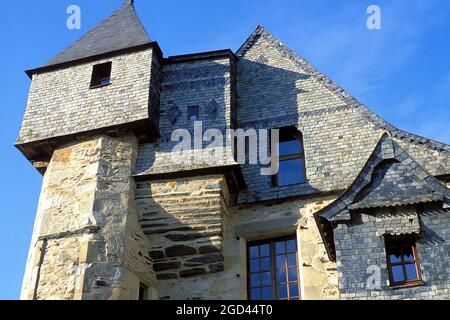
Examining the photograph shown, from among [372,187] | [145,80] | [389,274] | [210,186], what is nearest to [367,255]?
[389,274]

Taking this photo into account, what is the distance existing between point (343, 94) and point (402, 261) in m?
4.39

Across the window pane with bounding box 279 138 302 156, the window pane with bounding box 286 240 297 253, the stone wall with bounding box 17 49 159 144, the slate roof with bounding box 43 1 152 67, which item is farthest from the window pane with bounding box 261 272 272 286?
the slate roof with bounding box 43 1 152 67

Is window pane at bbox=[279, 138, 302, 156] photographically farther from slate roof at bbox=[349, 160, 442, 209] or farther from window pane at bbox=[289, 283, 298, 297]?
window pane at bbox=[289, 283, 298, 297]

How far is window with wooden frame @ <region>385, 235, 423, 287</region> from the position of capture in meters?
9.82

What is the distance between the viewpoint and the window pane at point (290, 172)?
12.8m

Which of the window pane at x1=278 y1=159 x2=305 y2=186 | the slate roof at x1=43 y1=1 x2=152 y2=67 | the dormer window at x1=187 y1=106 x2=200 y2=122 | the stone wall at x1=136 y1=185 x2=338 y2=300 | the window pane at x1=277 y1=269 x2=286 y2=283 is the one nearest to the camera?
the stone wall at x1=136 y1=185 x2=338 y2=300

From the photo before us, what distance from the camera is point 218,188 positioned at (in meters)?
12.1

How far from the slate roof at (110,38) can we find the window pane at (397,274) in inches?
261

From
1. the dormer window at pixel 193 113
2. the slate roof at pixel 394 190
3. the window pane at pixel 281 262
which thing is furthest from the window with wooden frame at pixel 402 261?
the dormer window at pixel 193 113

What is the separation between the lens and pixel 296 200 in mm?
12281

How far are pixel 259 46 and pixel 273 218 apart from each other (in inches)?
175

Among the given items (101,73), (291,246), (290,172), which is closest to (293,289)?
(291,246)

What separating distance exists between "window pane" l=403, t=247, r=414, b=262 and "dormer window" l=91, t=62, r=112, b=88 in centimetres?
662

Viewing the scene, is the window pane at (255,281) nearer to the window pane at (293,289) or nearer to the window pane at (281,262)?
the window pane at (281,262)
